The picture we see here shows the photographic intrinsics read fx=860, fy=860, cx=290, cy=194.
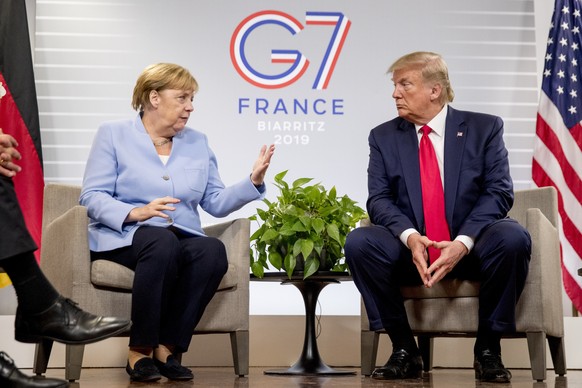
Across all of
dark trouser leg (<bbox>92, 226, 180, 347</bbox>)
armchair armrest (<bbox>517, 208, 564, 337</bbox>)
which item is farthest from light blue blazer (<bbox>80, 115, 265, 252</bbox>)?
armchair armrest (<bbox>517, 208, 564, 337</bbox>)

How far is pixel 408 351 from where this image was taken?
3.07 m

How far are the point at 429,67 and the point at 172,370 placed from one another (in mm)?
1545

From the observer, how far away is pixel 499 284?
299 cm

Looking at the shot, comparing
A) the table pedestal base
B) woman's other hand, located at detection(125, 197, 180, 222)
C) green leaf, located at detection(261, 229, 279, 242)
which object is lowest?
the table pedestal base

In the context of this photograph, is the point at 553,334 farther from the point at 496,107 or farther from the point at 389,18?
the point at 389,18

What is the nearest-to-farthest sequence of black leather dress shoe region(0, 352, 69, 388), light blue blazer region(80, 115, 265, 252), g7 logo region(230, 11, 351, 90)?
black leather dress shoe region(0, 352, 69, 388), light blue blazer region(80, 115, 265, 252), g7 logo region(230, 11, 351, 90)

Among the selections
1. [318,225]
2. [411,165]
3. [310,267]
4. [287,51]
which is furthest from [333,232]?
[287,51]

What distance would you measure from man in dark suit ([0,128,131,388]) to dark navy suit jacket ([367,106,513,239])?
139 cm

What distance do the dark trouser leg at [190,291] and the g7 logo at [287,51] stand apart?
1.88 meters

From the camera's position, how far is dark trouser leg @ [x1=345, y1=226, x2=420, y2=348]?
3.10 m

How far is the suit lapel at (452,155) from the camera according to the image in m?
3.28

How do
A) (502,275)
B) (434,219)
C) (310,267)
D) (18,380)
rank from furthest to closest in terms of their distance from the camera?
(310,267)
(434,219)
(502,275)
(18,380)

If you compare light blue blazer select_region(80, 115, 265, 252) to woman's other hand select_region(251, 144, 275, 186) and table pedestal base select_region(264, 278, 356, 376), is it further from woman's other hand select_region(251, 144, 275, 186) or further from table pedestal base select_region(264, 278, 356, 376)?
table pedestal base select_region(264, 278, 356, 376)

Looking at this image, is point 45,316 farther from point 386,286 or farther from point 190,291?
point 386,286
